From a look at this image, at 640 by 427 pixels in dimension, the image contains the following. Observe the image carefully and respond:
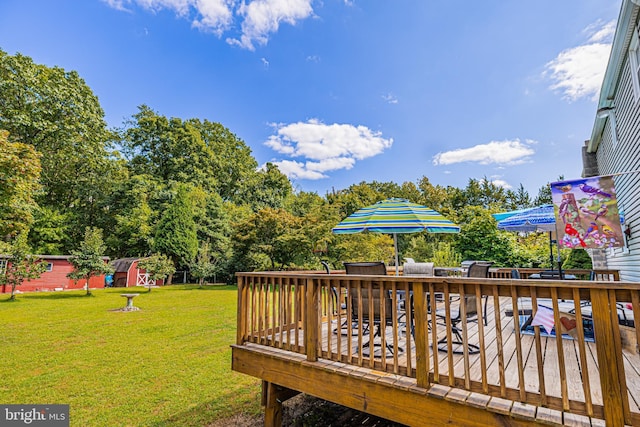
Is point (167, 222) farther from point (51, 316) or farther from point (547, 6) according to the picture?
point (547, 6)

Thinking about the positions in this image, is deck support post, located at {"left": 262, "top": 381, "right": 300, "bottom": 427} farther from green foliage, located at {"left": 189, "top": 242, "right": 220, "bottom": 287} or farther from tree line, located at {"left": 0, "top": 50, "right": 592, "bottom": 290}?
green foliage, located at {"left": 189, "top": 242, "right": 220, "bottom": 287}

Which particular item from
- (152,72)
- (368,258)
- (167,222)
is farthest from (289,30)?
(167,222)

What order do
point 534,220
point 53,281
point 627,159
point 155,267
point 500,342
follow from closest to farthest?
point 500,342 < point 534,220 < point 627,159 < point 155,267 < point 53,281

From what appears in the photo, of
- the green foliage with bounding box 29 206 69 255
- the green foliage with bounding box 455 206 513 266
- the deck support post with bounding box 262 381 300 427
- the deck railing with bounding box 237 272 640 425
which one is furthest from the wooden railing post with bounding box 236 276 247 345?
the green foliage with bounding box 29 206 69 255

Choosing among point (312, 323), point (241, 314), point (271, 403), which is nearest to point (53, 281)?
point (241, 314)

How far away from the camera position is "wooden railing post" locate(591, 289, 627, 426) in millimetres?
1885

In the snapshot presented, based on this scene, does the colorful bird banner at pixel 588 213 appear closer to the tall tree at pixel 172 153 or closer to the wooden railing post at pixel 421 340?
the wooden railing post at pixel 421 340

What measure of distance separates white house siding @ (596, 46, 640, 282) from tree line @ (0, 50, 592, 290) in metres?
7.39

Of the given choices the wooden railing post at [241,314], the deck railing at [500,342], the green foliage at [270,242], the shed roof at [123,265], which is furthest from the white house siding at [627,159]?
the shed roof at [123,265]

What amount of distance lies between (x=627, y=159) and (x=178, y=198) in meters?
25.1

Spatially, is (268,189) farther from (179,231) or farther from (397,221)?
(397,221)

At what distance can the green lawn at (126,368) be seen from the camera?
169 inches

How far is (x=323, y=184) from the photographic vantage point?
35.8 m

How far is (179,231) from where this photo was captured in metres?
24.0
